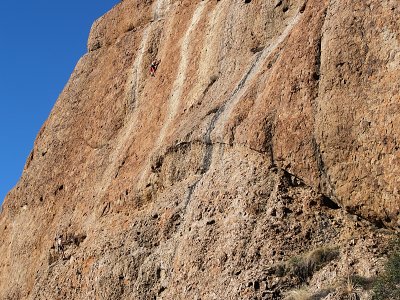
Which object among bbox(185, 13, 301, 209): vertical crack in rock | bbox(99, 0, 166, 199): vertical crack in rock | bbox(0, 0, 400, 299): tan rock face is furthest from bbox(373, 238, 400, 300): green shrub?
bbox(99, 0, 166, 199): vertical crack in rock

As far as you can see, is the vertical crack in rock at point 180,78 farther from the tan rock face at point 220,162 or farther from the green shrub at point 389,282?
the green shrub at point 389,282

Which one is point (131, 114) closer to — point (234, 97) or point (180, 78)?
point (180, 78)

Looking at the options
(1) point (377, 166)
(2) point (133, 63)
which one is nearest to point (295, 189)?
(1) point (377, 166)

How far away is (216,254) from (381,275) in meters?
3.98

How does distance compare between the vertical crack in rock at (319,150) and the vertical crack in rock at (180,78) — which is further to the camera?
the vertical crack in rock at (180,78)

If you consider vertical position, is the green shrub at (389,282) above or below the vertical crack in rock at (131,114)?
below

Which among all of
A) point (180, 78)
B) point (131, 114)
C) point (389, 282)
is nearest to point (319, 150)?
point (389, 282)

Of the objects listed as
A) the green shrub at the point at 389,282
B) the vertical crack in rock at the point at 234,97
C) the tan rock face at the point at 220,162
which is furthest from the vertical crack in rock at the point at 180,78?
the green shrub at the point at 389,282

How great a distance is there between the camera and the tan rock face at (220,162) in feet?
48.2

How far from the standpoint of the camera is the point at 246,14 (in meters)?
21.9

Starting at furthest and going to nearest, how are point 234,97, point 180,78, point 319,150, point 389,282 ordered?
point 180,78
point 234,97
point 319,150
point 389,282

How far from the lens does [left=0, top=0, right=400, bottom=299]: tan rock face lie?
1470 cm

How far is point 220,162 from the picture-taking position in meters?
17.9

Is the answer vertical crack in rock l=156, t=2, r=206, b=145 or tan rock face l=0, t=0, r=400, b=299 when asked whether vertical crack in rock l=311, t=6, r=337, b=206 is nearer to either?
tan rock face l=0, t=0, r=400, b=299
